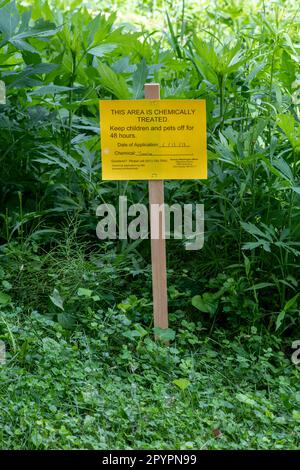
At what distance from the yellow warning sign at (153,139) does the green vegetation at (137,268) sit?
0.21m

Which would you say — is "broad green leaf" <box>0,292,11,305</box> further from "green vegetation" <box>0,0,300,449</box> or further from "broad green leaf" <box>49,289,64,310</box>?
"broad green leaf" <box>49,289,64,310</box>

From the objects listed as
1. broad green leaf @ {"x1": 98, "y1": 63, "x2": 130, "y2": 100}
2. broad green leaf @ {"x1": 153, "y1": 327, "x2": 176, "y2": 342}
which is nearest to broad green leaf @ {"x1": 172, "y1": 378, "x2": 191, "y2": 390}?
broad green leaf @ {"x1": 153, "y1": 327, "x2": 176, "y2": 342}

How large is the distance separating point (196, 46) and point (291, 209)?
41.4 inches

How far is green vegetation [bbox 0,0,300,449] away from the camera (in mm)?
3879

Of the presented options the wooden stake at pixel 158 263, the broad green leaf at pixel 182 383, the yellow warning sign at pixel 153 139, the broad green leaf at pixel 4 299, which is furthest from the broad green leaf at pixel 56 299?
the broad green leaf at pixel 182 383

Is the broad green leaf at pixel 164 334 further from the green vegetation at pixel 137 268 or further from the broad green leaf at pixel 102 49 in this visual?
the broad green leaf at pixel 102 49

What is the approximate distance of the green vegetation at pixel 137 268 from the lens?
12.7ft

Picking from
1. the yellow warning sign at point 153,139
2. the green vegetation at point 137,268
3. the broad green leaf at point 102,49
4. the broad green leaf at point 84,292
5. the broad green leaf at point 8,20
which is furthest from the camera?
the broad green leaf at point 102,49

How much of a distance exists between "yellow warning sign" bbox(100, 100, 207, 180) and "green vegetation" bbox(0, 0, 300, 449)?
21 cm

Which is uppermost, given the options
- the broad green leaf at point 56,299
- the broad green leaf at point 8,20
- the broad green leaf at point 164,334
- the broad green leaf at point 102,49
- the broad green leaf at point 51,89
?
the broad green leaf at point 8,20

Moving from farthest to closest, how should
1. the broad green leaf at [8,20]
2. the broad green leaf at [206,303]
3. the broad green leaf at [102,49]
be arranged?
the broad green leaf at [102,49], the broad green leaf at [8,20], the broad green leaf at [206,303]

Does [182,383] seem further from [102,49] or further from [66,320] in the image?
[102,49]

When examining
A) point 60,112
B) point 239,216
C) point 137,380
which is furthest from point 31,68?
point 137,380

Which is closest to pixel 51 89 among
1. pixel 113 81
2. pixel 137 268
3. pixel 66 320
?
pixel 113 81
